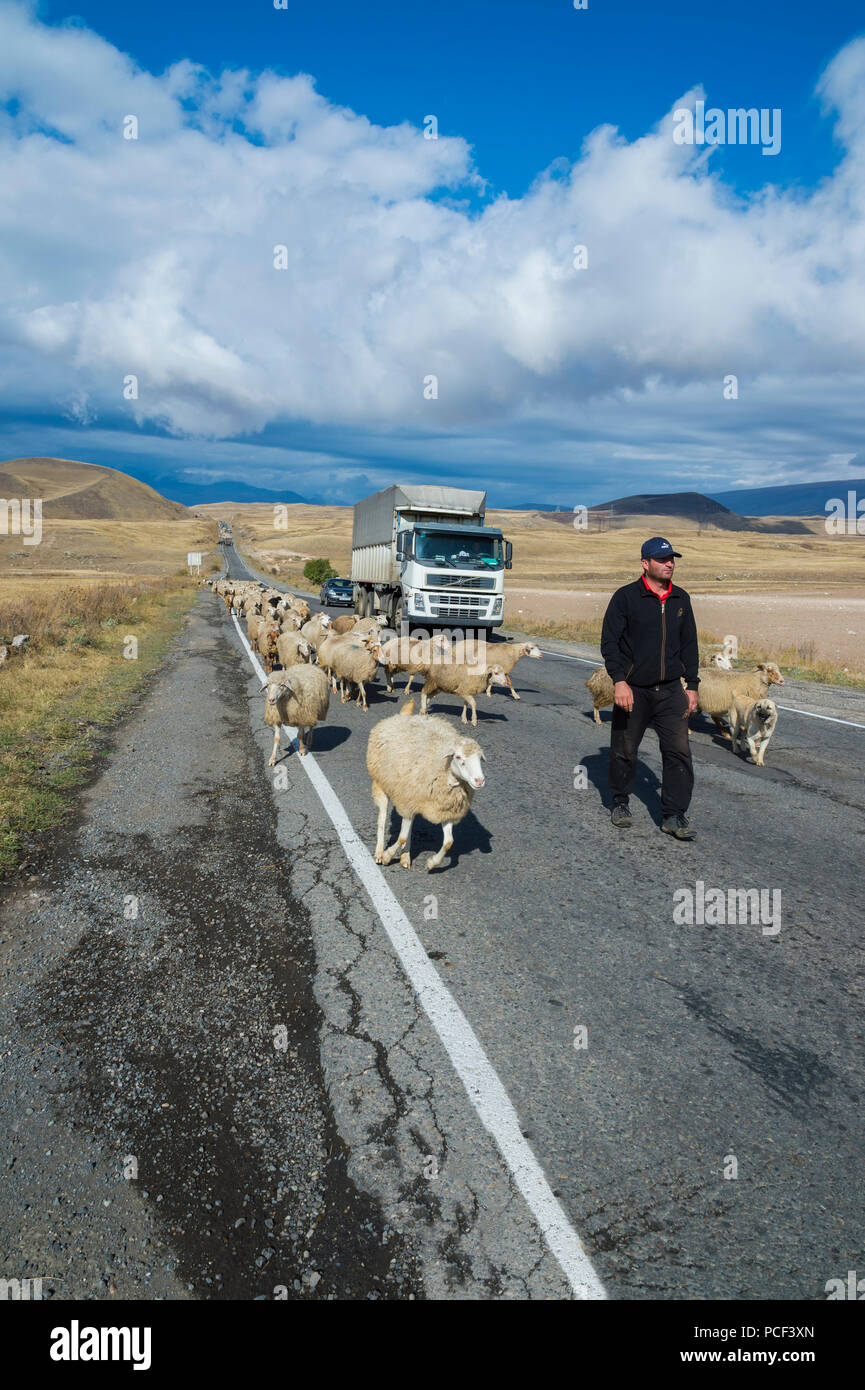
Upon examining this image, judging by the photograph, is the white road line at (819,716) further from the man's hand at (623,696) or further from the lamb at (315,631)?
the lamb at (315,631)

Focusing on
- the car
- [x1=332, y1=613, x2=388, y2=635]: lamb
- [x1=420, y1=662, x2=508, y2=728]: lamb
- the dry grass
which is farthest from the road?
the car

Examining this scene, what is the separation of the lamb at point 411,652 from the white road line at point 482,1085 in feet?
20.3

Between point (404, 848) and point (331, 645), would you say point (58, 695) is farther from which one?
point (404, 848)

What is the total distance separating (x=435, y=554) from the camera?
61.2 feet

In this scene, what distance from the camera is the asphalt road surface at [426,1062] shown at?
239 centimetres

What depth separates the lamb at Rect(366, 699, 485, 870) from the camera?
5258mm

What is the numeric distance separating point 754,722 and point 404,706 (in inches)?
204

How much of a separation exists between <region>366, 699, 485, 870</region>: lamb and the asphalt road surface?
32 centimetres

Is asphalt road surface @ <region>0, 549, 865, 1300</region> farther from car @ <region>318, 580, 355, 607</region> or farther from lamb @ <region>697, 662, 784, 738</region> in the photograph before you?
car @ <region>318, 580, 355, 607</region>

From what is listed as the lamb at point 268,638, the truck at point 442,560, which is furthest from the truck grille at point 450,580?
the lamb at point 268,638

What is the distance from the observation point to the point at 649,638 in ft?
21.0

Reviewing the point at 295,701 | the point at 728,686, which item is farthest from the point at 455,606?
the point at 295,701

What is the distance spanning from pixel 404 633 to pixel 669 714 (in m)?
11.9
